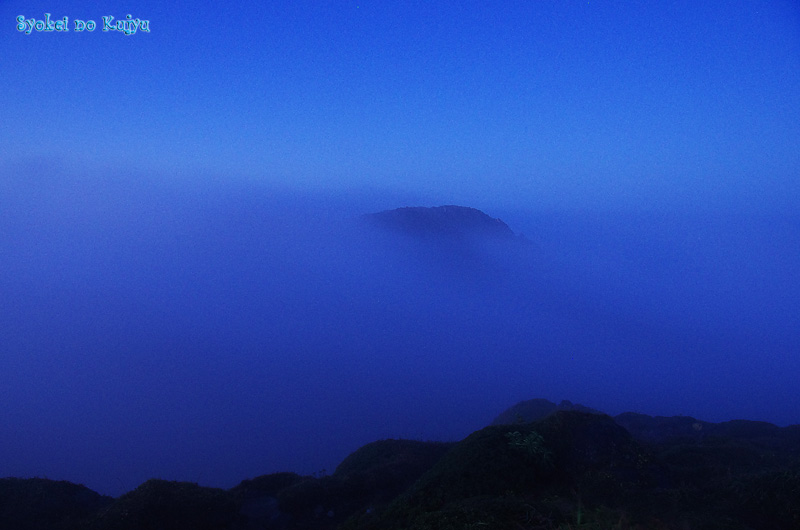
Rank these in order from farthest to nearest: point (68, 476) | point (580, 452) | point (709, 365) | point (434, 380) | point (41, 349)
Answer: point (709, 365)
point (41, 349)
point (434, 380)
point (68, 476)
point (580, 452)

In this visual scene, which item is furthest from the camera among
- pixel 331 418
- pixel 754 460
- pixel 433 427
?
pixel 331 418

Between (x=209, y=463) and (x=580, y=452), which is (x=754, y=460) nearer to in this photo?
(x=580, y=452)

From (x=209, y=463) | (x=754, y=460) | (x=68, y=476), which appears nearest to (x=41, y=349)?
(x=68, y=476)

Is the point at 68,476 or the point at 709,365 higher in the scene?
the point at 68,476

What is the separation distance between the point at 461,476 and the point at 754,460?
2007cm

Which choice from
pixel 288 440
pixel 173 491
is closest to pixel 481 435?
pixel 173 491

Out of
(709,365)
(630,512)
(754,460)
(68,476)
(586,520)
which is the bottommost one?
(709,365)

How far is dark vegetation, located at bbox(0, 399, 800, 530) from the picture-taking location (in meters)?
14.5

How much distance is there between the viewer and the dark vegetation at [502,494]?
14508mm

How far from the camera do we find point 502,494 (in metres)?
17.1

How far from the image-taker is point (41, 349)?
6885 inches

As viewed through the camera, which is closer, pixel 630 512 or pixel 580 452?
pixel 630 512

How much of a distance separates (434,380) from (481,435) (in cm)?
14321

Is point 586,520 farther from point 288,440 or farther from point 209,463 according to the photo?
point 288,440
